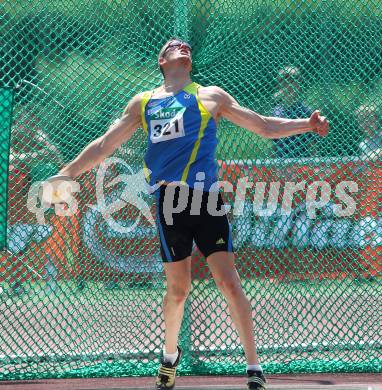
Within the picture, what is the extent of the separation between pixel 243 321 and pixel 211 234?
0.56m

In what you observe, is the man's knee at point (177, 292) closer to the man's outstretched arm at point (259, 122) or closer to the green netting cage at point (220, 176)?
the man's outstretched arm at point (259, 122)

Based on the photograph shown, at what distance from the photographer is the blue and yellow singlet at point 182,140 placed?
5.08 m

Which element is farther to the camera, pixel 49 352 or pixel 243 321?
pixel 49 352

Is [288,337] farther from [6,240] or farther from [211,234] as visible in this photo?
[6,240]

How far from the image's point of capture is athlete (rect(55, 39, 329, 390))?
506cm

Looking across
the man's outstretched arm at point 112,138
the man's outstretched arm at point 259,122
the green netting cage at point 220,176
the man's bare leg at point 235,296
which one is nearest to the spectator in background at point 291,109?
the green netting cage at point 220,176

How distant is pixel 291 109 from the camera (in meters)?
6.58

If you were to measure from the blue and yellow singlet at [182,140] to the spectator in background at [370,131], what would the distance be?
1.86 m

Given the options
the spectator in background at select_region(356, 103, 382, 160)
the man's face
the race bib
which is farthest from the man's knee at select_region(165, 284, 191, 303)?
the spectator in background at select_region(356, 103, 382, 160)

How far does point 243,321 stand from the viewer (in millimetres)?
5016

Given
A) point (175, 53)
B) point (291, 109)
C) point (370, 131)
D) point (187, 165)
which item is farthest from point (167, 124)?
point (370, 131)

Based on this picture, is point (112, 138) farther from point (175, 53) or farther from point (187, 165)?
point (175, 53)

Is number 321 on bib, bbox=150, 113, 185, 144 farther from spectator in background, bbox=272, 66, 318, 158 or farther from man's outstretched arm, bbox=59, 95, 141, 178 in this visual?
spectator in background, bbox=272, 66, 318, 158

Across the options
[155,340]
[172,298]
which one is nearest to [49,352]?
[155,340]
